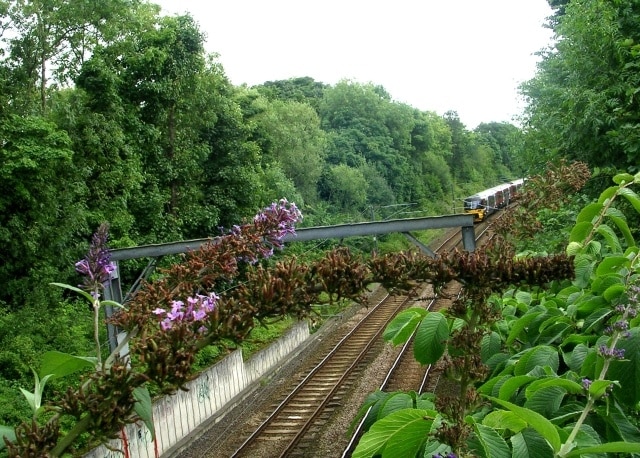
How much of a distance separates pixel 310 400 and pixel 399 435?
11.5 m

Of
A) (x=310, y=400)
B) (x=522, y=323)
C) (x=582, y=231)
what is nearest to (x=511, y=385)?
(x=522, y=323)

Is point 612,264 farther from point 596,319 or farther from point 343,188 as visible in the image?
point 343,188

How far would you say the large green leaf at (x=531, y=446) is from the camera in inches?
69.3

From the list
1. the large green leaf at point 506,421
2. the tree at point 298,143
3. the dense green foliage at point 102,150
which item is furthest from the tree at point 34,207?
the tree at point 298,143

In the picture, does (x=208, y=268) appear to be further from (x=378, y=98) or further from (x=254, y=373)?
(x=378, y=98)

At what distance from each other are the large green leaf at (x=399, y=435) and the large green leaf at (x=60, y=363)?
920mm

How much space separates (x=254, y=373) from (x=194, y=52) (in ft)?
36.9

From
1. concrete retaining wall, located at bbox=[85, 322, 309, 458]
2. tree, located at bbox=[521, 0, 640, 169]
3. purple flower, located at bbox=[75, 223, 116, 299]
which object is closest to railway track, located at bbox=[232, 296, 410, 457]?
concrete retaining wall, located at bbox=[85, 322, 309, 458]

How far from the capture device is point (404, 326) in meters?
2.65

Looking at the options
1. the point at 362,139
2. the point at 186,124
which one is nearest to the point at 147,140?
the point at 186,124

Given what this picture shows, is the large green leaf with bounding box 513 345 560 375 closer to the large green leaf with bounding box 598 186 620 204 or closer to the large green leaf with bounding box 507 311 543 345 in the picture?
the large green leaf with bounding box 507 311 543 345

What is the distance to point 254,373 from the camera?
14789 mm

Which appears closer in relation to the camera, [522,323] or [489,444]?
[489,444]

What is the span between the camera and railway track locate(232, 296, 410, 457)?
1073cm
